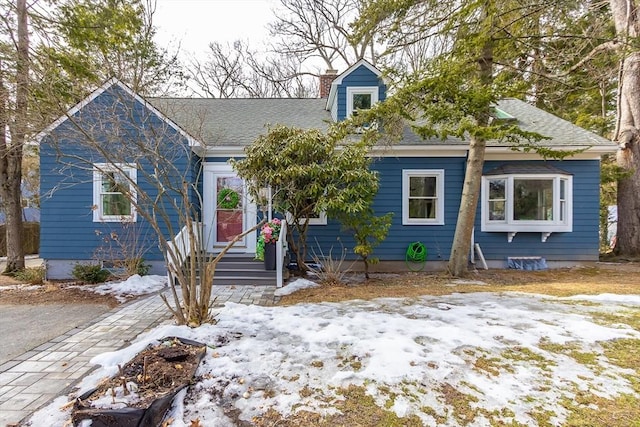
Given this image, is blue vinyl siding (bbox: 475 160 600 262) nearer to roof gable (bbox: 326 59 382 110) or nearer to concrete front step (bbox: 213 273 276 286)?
roof gable (bbox: 326 59 382 110)

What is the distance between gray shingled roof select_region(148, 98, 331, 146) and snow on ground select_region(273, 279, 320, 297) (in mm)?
3908

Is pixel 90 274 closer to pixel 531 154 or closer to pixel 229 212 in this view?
pixel 229 212

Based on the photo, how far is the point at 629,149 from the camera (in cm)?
940

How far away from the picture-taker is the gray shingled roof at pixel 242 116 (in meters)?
8.49

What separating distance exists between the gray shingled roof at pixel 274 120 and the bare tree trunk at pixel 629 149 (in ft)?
5.36

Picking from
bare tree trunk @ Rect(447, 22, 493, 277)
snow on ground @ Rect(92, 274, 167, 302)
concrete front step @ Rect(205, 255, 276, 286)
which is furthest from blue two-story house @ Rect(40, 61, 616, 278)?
snow on ground @ Rect(92, 274, 167, 302)

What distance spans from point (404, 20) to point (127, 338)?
796cm

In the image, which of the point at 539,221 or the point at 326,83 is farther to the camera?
the point at 326,83

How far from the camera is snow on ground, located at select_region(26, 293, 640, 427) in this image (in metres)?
2.47

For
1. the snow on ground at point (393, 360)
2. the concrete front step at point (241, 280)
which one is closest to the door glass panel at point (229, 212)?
the concrete front step at point (241, 280)

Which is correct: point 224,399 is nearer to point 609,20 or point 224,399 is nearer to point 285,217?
point 285,217

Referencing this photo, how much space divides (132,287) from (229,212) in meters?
2.96

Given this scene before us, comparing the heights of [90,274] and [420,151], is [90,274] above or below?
below

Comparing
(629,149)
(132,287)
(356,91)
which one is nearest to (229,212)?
(132,287)
